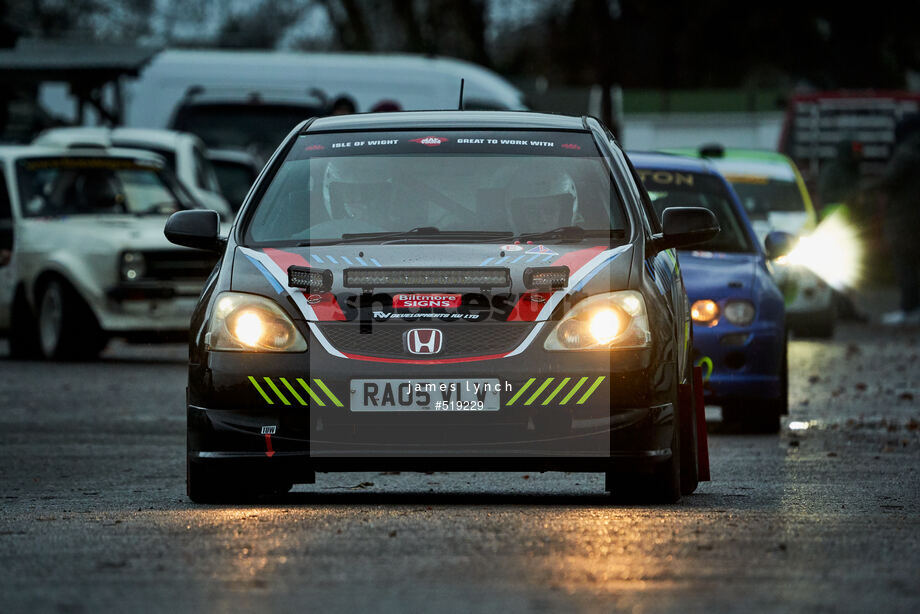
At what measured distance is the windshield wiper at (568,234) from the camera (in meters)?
8.56

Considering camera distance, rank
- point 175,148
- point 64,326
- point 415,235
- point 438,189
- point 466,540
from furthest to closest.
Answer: point 175,148
point 64,326
point 438,189
point 415,235
point 466,540

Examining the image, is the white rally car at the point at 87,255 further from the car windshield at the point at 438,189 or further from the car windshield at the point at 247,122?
the car windshield at the point at 438,189

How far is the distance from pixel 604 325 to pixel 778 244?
18.9 ft

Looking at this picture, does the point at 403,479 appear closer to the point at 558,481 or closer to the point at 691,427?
the point at 558,481

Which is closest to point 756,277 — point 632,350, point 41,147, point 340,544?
point 632,350

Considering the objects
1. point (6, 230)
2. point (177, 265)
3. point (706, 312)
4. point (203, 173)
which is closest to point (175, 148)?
point (203, 173)

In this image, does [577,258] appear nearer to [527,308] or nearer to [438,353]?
[527,308]

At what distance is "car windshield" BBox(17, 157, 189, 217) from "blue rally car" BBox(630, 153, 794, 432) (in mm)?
7776

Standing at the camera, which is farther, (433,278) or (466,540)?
(433,278)

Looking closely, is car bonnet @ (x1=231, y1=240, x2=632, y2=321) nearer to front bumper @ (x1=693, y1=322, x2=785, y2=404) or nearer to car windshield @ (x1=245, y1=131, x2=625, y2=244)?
car windshield @ (x1=245, y1=131, x2=625, y2=244)

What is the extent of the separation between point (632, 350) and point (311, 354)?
1156mm

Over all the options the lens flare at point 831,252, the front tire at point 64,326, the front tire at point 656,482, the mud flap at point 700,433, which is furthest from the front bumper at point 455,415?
the front tire at point 64,326

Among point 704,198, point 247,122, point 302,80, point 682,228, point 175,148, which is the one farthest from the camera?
point 302,80

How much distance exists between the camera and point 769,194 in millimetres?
20750
